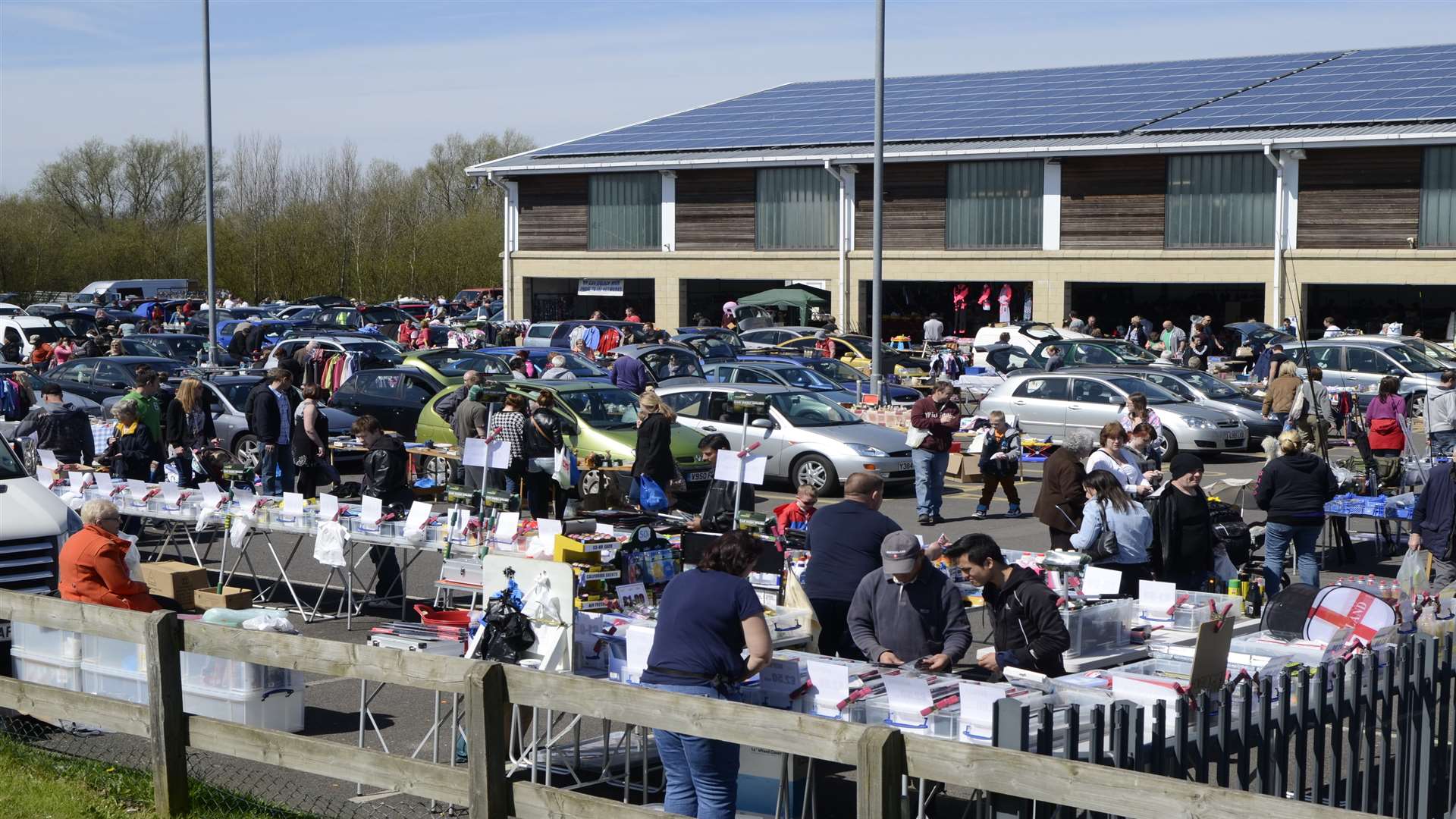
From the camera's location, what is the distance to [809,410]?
21312 millimetres

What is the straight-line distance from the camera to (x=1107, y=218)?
42781 millimetres

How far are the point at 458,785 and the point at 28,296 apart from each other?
73.7 m

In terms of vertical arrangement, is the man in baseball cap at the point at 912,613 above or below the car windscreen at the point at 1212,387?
below

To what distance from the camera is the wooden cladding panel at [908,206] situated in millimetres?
45406

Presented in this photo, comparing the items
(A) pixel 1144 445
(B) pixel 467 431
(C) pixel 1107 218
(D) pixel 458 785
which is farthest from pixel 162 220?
(D) pixel 458 785

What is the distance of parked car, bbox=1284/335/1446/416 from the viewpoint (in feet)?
92.2

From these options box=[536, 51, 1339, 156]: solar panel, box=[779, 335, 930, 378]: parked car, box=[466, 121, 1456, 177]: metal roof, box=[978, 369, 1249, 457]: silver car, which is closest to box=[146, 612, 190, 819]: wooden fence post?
box=[978, 369, 1249, 457]: silver car

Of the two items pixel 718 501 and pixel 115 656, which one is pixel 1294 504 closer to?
pixel 718 501

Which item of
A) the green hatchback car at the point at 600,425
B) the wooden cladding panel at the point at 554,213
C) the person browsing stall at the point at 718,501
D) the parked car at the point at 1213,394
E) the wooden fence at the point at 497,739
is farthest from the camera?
the wooden cladding panel at the point at 554,213

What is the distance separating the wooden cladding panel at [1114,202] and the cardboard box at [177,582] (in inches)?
1329

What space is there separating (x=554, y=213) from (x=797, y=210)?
9.44 m

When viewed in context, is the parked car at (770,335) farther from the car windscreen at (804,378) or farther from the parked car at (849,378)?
the car windscreen at (804,378)

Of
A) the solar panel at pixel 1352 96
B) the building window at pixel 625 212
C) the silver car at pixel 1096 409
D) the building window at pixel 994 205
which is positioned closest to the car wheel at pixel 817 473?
the silver car at pixel 1096 409

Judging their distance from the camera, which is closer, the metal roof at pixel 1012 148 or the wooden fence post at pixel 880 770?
the wooden fence post at pixel 880 770
